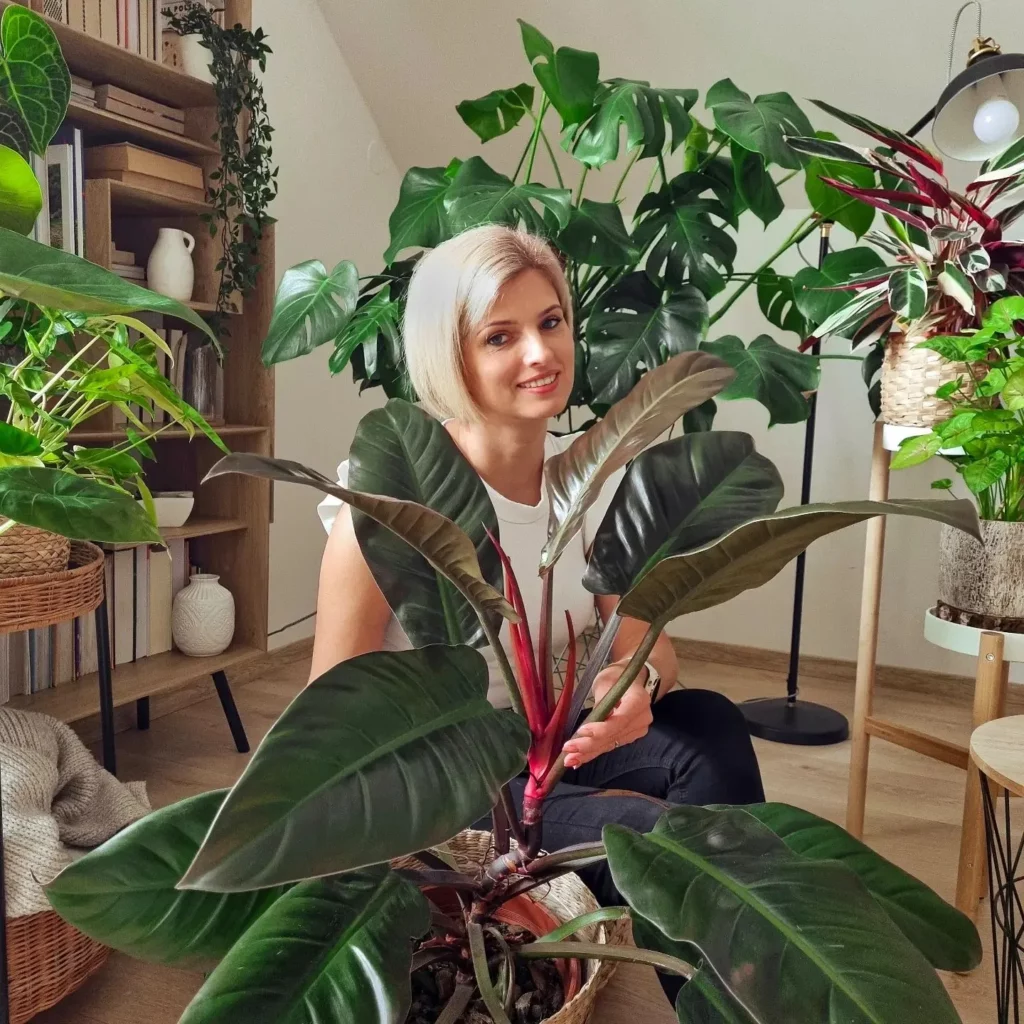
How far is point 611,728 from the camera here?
2.23 ft

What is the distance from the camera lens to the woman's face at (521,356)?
1066mm

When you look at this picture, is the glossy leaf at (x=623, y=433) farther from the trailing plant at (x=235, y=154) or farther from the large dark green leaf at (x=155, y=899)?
the trailing plant at (x=235, y=154)

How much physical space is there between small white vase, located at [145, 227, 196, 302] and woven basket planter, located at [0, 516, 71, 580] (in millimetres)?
929

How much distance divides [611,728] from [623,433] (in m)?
0.23

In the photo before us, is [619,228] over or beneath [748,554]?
over

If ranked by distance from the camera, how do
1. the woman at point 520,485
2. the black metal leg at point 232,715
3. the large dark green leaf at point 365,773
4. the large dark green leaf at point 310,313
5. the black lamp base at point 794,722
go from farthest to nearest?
the black lamp base at point 794,722, the black metal leg at point 232,715, the large dark green leaf at point 310,313, the woman at point 520,485, the large dark green leaf at point 365,773

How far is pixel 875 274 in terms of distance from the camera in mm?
1636

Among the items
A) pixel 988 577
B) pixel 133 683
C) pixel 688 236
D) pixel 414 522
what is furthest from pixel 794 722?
pixel 414 522

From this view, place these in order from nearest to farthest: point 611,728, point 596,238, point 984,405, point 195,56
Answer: point 611,728 < point 984,405 < point 596,238 < point 195,56

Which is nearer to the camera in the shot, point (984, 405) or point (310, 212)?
point (984, 405)

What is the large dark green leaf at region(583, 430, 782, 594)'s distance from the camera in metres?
0.63

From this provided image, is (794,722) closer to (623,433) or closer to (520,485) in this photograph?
(520,485)

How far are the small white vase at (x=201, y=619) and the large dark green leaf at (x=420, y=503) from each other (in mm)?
1675

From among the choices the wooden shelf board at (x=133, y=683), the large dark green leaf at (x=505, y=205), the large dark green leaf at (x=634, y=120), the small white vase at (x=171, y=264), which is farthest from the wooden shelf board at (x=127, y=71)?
the wooden shelf board at (x=133, y=683)
